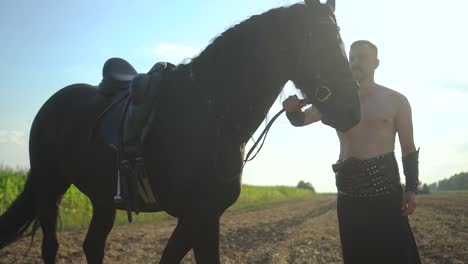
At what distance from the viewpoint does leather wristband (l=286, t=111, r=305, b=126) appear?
369 cm

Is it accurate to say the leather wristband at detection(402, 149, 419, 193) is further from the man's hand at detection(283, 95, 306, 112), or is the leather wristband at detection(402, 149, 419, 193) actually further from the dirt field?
the dirt field

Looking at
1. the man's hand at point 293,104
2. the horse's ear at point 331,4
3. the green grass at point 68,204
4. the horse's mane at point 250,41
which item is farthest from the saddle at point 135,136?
the green grass at point 68,204

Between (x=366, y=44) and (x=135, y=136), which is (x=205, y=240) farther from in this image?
(x=366, y=44)

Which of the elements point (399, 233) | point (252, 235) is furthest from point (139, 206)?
point (252, 235)

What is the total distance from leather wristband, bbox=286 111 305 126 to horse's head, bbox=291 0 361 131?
14.3 inches

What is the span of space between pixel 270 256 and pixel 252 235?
3327mm

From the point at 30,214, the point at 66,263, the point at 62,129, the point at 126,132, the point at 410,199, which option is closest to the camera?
the point at 410,199

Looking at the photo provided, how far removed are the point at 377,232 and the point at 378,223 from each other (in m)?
0.07

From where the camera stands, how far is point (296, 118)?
12.2 ft

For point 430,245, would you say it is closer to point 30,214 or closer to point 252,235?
point 252,235

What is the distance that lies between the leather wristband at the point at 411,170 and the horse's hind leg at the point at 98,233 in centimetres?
291

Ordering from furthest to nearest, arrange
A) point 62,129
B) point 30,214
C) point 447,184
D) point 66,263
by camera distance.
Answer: point 447,184 < point 66,263 < point 30,214 < point 62,129

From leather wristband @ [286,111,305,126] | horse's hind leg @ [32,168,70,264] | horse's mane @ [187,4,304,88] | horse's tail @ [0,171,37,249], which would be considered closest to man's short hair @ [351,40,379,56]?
horse's mane @ [187,4,304,88]

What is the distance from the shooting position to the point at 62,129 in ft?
16.2
